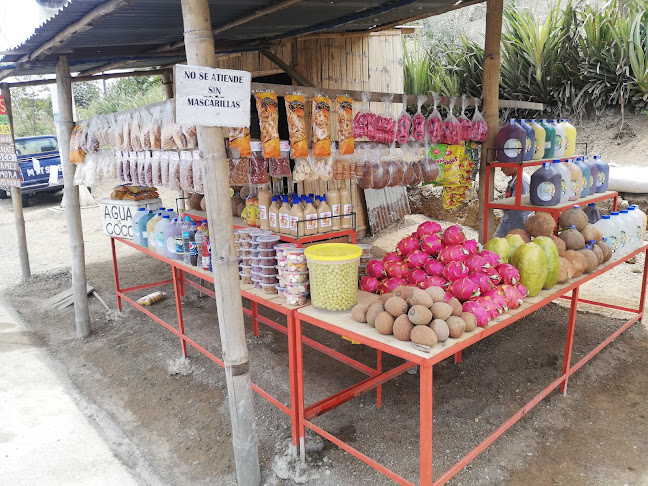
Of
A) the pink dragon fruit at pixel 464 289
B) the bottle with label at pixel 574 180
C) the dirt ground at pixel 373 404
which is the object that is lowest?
the dirt ground at pixel 373 404

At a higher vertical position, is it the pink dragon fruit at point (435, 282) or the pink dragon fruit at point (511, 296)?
the pink dragon fruit at point (435, 282)

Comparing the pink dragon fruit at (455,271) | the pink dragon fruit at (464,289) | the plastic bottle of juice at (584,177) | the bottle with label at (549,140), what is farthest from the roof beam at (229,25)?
the plastic bottle of juice at (584,177)

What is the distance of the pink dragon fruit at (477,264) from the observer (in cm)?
249

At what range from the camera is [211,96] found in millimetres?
2186

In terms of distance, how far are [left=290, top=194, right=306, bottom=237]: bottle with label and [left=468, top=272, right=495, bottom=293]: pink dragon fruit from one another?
1116mm

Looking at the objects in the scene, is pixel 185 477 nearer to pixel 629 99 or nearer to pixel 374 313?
pixel 374 313

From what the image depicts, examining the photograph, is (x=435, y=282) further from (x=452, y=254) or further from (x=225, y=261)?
(x=225, y=261)

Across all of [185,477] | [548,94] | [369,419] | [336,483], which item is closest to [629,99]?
[548,94]

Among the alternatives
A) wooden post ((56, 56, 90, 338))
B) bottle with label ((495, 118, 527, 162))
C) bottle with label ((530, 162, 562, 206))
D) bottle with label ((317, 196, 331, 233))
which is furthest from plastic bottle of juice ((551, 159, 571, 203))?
wooden post ((56, 56, 90, 338))

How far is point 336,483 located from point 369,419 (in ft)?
2.11

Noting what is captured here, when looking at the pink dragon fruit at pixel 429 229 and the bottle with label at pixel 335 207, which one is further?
the bottle with label at pixel 335 207

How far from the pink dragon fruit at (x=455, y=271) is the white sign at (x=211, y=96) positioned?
1269 millimetres

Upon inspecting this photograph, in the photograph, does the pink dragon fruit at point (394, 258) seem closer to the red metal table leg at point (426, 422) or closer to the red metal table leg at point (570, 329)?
the red metal table leg at point (426, 422)

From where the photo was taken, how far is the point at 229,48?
4.98 metres
